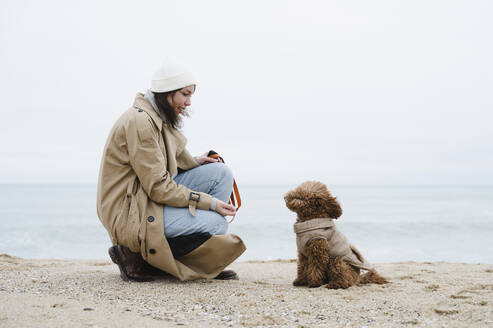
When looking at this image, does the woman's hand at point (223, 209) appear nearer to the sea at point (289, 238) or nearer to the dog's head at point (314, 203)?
the dog's head at point (314, 203)

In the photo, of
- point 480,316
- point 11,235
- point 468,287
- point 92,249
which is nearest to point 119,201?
point 480,316

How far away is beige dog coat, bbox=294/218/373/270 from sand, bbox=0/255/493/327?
271 mm

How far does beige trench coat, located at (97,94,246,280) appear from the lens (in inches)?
126

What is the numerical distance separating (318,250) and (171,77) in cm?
178

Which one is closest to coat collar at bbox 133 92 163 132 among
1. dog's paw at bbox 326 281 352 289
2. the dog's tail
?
dog's paw at bbox 326 281 352 289

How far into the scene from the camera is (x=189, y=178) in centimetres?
373

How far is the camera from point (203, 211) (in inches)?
135

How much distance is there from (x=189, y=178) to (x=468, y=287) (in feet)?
8.04

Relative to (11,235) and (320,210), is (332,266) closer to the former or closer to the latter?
(320,210)

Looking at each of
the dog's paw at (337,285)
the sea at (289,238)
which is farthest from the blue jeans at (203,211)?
the sea at (289,238)

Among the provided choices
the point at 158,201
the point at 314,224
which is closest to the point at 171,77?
the point at 158,201

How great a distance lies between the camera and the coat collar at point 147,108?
3330 mm

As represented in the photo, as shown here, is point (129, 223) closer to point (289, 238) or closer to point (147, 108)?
point (147, 108)

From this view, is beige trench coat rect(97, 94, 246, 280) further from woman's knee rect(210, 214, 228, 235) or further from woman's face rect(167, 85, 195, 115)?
woman's face rect(167, 85, 195, 115)
